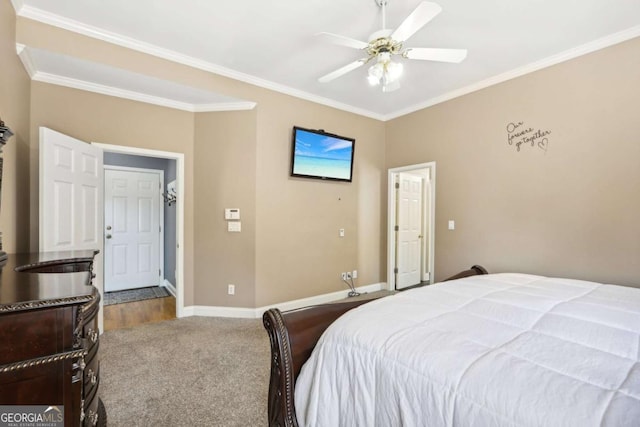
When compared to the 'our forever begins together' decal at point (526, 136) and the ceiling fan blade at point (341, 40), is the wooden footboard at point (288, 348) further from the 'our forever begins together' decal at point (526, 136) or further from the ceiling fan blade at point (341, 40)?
the 'our forever begins together' decal at point (526, 136)

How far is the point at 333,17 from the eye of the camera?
2.39 meters

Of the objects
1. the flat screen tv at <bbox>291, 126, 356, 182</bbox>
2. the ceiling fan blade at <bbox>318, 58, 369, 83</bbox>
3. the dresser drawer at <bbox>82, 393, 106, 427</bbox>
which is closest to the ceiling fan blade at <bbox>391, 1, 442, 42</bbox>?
the ceiling fan blade at <bbox>318, 58, 369, 83</bbox>

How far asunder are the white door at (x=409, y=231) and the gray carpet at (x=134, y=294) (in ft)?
12.4

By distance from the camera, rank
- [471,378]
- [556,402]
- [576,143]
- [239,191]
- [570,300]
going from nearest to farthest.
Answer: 1. [556,402]
2. [471,378]
3. [570,300]
4. [576,143]
5. [239,191]

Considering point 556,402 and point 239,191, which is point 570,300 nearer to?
point 556,402

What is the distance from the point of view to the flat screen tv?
12.6 ft

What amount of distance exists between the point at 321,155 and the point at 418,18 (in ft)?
7.60

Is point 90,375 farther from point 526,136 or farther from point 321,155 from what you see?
point 526,136

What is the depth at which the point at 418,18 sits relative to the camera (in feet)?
6.03

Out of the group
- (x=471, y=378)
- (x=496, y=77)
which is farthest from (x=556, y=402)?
(x=496, y=77)

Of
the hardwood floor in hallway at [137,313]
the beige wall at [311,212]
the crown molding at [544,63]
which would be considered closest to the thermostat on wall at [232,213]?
the beige wall at [311,212]

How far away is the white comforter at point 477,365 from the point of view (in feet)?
2.64

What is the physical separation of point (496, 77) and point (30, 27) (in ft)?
14.7

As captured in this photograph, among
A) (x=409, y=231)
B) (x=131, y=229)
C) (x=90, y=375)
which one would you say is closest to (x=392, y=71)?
(x=90, y=375)
